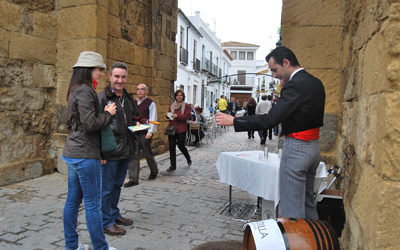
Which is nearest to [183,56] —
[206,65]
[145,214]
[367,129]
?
[206,65]

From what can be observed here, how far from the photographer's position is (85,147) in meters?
2.75

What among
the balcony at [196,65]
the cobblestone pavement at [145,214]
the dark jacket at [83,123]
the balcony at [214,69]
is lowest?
the cobblestone pavement at [145,214]

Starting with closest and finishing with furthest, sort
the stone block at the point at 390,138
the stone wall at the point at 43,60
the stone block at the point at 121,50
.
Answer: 1. the stone block at the point at 390,138
2. the stone wall at the point at 43,60
3. the stone block at the point at 121,50

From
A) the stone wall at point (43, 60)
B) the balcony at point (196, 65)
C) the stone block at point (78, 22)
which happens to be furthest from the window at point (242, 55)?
the stone block at point (78, 22)

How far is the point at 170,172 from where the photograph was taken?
6.81m

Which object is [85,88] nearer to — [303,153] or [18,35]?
[303,153]

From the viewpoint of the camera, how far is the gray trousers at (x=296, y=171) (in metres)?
2.67

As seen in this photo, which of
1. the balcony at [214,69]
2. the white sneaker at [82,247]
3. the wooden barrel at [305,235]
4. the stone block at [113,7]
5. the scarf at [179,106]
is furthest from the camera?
the balcony at [214,69]

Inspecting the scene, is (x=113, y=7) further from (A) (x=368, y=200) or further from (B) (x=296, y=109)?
(A) (x=368, y=200)

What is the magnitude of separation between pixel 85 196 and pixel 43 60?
13.0ft

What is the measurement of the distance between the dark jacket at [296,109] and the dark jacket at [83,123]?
1.18 metres

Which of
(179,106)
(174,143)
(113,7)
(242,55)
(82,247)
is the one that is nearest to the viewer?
(82,247)

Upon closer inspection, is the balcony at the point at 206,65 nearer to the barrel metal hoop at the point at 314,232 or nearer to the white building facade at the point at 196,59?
the white building facade at the point at 196,59

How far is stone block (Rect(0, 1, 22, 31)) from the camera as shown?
5.11 m
